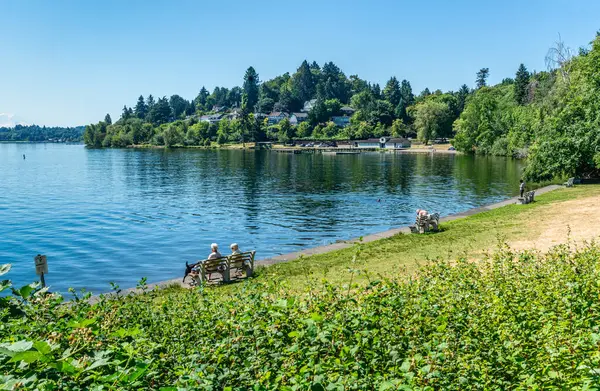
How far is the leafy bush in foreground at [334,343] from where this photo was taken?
4465 mm

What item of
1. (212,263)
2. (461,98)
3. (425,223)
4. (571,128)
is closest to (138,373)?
(212,263)

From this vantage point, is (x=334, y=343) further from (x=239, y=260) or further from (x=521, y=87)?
(x=521, y=87)

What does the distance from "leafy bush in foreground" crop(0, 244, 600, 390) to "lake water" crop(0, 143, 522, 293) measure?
17.4 m

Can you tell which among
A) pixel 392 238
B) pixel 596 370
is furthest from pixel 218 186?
pixel 596 370

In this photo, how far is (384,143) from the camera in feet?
561

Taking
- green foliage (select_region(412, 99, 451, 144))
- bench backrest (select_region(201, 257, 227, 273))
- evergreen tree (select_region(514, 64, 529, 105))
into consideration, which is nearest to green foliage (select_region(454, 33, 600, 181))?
bench backrest (select_region(201, 257, 227, 273))

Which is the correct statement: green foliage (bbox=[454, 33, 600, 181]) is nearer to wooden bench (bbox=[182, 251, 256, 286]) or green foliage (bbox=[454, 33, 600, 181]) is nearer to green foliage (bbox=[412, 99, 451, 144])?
wooden bench (bbox=[182, 251, 256, 286])

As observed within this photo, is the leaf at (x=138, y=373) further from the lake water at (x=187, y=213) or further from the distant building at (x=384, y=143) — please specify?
the distant building at (x=384, y=143)

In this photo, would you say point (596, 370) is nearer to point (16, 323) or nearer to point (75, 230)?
point (16, 323)

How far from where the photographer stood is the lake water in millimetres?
27750

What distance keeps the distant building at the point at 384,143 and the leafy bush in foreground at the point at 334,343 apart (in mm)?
161333

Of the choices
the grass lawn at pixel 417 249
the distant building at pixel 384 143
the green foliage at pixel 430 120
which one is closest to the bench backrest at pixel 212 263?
the grass lawn at pixel 417 249

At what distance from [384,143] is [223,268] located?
156898 millimetres

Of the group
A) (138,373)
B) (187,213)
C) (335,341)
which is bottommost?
(187,213)
